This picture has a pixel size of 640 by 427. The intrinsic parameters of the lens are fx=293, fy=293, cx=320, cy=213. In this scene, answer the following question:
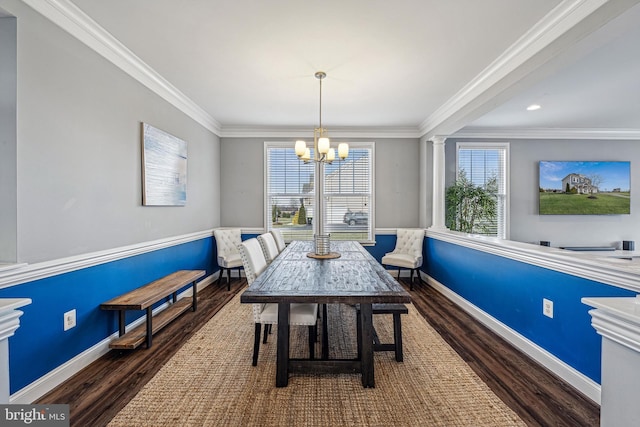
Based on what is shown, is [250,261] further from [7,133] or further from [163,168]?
[163,168]

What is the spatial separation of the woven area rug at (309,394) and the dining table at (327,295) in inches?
4.3

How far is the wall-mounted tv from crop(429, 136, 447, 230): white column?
1.85 m

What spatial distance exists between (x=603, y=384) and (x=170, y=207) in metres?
3.79

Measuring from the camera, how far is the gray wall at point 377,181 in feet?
16.8

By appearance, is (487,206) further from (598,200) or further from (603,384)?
(603,384)

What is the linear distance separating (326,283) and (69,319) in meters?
1.89

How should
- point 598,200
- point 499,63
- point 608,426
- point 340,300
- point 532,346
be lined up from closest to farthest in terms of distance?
point 608,426
point 340,300
point 532,346
point 499,63
point 598,200

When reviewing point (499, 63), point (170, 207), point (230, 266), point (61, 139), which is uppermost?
point (499, 63)

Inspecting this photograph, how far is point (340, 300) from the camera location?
1780mm

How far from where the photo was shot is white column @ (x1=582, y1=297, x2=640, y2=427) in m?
0.75

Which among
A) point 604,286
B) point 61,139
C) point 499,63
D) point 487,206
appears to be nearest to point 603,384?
point 604,286

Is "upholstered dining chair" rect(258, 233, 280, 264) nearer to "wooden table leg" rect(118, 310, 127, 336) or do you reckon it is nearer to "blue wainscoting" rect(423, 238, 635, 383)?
"wooden table leg" rect(118, 310, 127, 336)

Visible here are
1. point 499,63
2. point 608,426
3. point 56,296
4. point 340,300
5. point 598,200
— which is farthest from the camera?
point 598,200

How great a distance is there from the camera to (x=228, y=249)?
4.72 m
